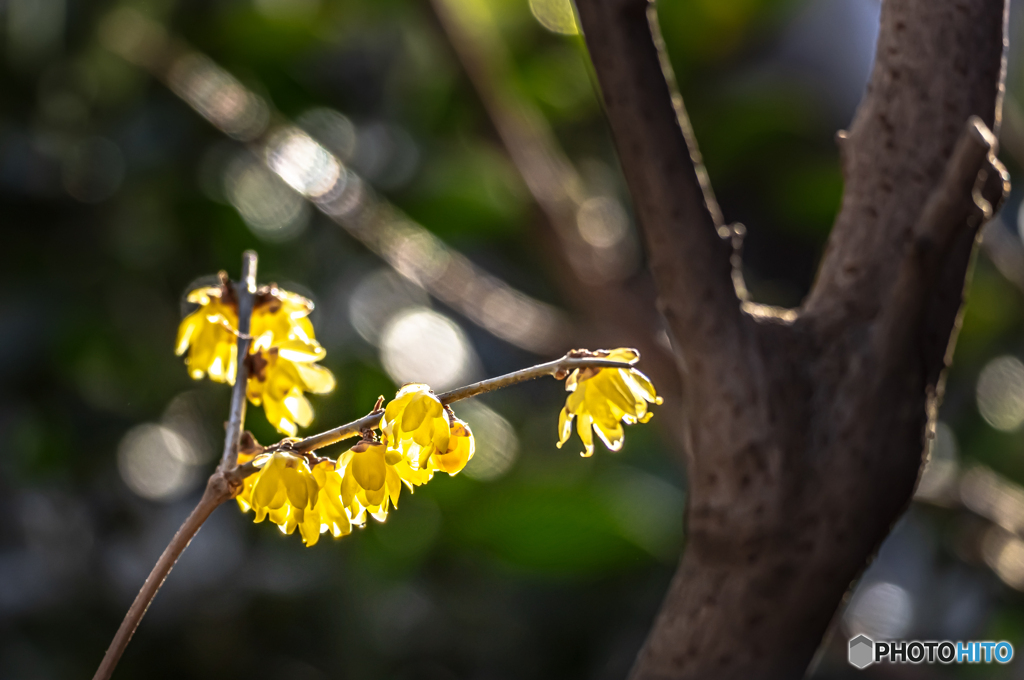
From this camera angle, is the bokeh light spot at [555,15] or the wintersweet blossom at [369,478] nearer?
the wintersweet blossom at [369,478]

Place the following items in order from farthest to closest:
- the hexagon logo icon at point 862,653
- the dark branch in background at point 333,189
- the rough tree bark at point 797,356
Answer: the dark branch in background at point 333,189
the hexagon logo icon at point 862,653
the rough tree bark at point 797,356

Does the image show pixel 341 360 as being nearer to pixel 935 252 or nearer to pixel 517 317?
pixel 517 317

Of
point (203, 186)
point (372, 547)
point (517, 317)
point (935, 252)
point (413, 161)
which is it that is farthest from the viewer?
point (413, 161)

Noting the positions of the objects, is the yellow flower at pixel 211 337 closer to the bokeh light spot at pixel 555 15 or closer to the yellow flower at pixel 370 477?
the yellow flower at pixel 370 477

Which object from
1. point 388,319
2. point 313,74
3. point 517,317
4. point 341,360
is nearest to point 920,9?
point 517,317

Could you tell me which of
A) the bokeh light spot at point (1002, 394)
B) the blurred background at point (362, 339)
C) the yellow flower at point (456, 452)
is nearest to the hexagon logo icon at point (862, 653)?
the yellow flower at point (456, 452)

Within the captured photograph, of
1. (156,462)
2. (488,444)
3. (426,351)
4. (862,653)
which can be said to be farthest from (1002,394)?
(156,462)
